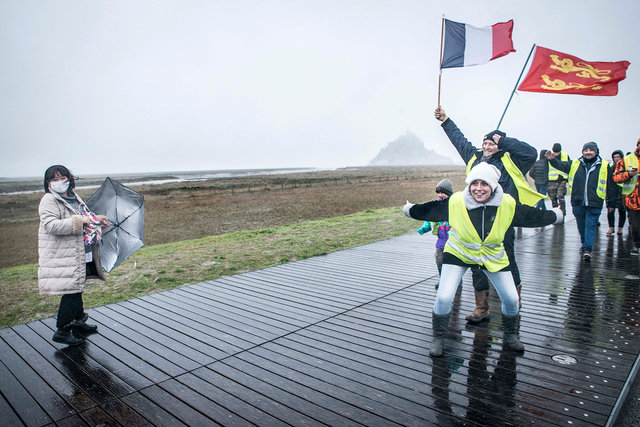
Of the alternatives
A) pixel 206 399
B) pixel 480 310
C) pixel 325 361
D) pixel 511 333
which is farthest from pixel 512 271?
pixel 206 399

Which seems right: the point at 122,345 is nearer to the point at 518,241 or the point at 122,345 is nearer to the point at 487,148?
the point at 487,148

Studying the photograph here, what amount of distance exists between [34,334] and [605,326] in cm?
594

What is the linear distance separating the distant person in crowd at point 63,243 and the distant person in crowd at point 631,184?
8.05 meters

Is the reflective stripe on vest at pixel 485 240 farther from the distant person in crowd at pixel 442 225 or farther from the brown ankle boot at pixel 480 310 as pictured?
the distant person in crowd at pixel 442 225

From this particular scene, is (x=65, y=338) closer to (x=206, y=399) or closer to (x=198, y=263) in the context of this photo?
(x=206, y=399)

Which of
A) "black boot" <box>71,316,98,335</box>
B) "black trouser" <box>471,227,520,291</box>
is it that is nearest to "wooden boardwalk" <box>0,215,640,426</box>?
"black boot" <box>71,316,98,335</box>

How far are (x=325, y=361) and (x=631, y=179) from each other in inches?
267

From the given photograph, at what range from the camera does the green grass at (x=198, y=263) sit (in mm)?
6168

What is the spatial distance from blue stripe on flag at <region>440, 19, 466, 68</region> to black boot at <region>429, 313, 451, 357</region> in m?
4.15

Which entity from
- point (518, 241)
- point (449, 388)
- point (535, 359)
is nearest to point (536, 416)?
point (449, 388)

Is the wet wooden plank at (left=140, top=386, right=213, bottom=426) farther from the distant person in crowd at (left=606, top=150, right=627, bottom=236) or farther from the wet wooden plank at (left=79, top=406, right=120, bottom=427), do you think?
the distant person in crowd at (left=606, top=150, right=627, bottom=236)

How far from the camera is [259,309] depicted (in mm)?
5109

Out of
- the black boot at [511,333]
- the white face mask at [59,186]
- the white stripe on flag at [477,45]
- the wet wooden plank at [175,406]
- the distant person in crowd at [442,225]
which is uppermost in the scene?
the white stripe on flag at [477,45]

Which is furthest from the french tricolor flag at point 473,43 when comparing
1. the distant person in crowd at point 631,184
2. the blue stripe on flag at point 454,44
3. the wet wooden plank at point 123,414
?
the wet wooden plank at point 123,414
